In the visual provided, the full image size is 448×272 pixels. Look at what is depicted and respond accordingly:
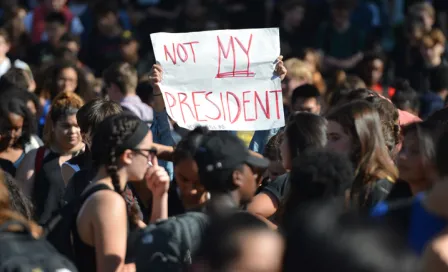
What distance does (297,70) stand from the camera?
350 inches

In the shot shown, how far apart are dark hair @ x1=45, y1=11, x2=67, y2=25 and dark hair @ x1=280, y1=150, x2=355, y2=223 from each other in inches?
359

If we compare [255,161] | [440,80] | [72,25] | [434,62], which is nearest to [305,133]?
[255,161]

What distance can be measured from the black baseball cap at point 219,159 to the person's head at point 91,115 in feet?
6.16

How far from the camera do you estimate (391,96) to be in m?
9.09

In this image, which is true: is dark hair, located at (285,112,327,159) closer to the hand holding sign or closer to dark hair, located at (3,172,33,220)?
dark hair, located at (3,172,33,220)

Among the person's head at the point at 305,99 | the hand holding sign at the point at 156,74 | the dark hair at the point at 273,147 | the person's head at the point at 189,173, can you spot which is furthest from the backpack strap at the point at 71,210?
the person's head at the point at 305,99

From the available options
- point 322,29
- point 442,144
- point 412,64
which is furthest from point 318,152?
point 322,29

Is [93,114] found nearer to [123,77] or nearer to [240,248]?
[123,77]

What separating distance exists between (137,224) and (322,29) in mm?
8706

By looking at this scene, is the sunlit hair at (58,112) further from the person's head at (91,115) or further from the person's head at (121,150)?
the person's head at (121,150)

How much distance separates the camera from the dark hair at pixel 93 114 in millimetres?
5840

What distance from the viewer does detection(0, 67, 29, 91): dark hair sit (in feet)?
29.0

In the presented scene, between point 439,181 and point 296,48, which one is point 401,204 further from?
point 296,48

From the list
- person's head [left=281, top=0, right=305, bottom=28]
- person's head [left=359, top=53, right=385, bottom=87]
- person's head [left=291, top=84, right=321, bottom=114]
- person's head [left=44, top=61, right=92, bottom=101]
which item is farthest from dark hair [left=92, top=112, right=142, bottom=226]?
person's head [left=281, top=0, right=305, bottom=28]
